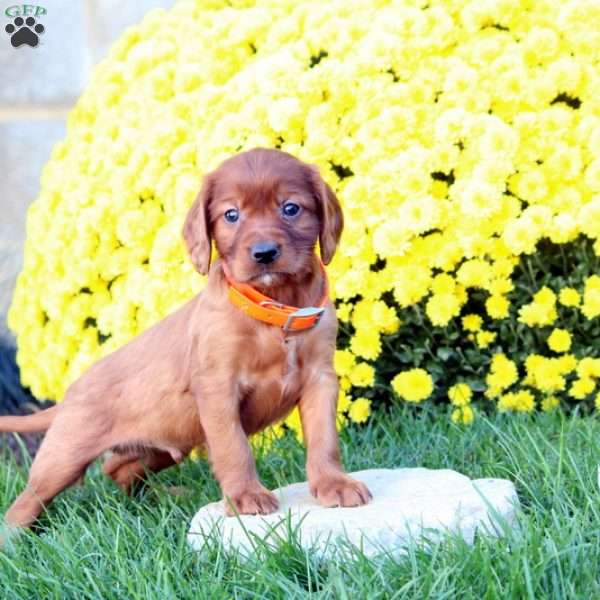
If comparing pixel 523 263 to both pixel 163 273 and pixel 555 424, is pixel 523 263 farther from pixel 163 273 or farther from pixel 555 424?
pixel 163 273

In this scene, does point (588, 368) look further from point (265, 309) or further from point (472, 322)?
point (265, 309)

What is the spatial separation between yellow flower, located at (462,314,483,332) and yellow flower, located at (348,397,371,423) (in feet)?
1.60

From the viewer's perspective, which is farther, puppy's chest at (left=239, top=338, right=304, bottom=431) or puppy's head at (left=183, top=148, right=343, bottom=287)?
puppy's chest at (left=239, top=338, right=304, bottom=431)

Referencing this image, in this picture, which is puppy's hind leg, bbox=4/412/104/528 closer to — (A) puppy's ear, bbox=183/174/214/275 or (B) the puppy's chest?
(B) the puppy's chest

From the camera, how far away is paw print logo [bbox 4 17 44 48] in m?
6.19

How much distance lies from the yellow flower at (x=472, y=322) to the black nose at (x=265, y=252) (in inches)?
57.7

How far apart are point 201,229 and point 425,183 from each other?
122 centimetres

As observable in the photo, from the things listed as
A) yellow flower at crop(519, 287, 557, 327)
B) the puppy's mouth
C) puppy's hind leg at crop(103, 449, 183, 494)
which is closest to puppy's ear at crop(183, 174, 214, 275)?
the puppy's mouth

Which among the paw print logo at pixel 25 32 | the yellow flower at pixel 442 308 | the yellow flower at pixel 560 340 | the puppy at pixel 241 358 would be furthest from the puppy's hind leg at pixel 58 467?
the paw print logo at pixel 25 32

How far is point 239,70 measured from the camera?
4.74m

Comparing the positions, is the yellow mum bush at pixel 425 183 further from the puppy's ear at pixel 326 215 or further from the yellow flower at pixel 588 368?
the puppy's ear at pixel 326 215

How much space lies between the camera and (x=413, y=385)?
4047 mm

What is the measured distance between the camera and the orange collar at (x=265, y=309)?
299 cm

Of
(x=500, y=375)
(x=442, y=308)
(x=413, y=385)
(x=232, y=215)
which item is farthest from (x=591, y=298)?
(x=232, y=215)
